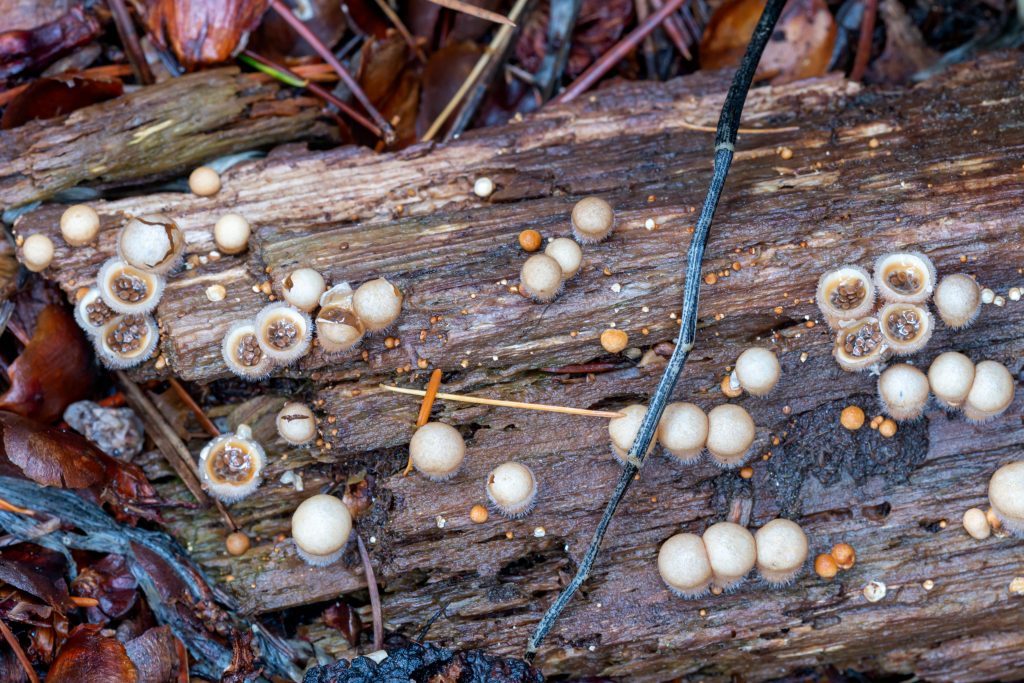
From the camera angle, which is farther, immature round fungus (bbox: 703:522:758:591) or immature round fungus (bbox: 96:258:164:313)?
immature round fungus (bbox: 96:258:164:313)

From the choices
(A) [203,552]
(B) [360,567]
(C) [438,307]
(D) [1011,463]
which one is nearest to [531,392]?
(C) [438,307]

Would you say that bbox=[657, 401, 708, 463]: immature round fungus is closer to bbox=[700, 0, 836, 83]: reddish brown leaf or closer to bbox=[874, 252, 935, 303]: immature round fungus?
bbox=[874, 252, 935, 303]: immature round fungus

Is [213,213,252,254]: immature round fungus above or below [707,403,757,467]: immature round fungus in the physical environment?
above

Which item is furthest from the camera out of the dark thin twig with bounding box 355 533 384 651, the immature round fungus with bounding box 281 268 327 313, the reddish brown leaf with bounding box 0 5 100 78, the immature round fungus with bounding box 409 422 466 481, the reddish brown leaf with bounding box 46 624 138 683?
the reddish brown leaf with bounding box 0 5 100 78

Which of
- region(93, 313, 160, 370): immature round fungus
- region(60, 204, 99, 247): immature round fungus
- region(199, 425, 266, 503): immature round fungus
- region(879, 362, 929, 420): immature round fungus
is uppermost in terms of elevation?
region(60, 204, 99, 247): immature round fungus

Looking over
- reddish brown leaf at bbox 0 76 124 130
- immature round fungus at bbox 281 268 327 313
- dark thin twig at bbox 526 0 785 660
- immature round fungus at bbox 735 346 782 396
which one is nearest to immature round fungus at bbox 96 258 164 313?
immature round fungus at bbox 281 268 327 313

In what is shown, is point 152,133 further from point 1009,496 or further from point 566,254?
point 1009,496

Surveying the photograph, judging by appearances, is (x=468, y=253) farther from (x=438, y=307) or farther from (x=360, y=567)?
(x=360, y=567)

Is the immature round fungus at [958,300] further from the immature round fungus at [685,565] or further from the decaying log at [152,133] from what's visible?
the decaying log at [152,133]
